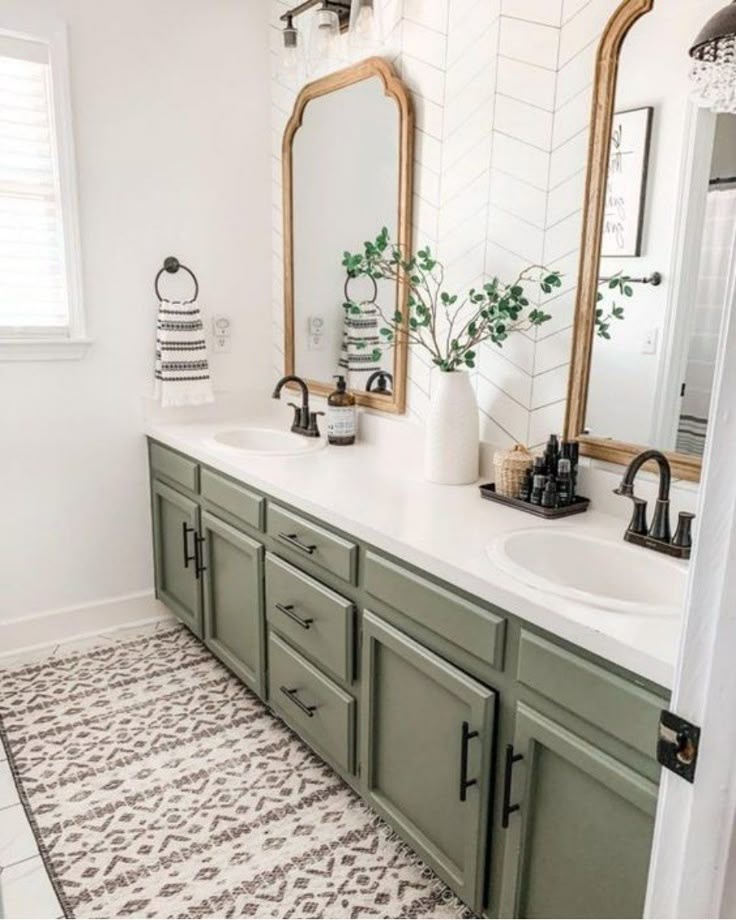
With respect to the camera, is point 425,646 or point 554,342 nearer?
point 425,646

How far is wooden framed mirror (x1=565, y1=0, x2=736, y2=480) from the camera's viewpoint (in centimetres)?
151

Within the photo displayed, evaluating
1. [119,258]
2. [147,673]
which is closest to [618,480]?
[147,673]

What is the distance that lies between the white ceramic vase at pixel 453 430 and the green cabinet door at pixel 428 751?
0.55 metres

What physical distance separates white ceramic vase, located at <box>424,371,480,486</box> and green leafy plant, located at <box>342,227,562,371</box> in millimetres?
62

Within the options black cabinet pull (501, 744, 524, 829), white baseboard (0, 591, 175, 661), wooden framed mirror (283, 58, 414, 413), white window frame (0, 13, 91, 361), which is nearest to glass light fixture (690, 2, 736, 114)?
wooden framed mirror (283, 58, 414, 413)

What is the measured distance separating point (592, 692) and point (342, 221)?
1.97 m

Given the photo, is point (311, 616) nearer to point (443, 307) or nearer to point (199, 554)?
point (199, 554)

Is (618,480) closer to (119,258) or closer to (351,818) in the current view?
(351,818)

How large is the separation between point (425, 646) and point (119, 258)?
2015 millimetres

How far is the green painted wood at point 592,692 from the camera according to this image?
1.08 metres

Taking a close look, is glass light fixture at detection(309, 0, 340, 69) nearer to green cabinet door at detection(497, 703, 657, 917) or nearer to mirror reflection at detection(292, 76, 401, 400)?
mirror reflection at detection(292, 76, 401, 400)

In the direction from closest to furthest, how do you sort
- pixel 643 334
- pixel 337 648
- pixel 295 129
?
pixel 643 334
pixel 337 648
pixel 295 129

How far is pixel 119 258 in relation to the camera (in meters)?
2.73

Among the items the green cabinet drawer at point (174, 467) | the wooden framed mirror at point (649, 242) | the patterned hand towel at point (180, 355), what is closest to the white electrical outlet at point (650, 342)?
the wooden framed mirror at point (649, 242)
